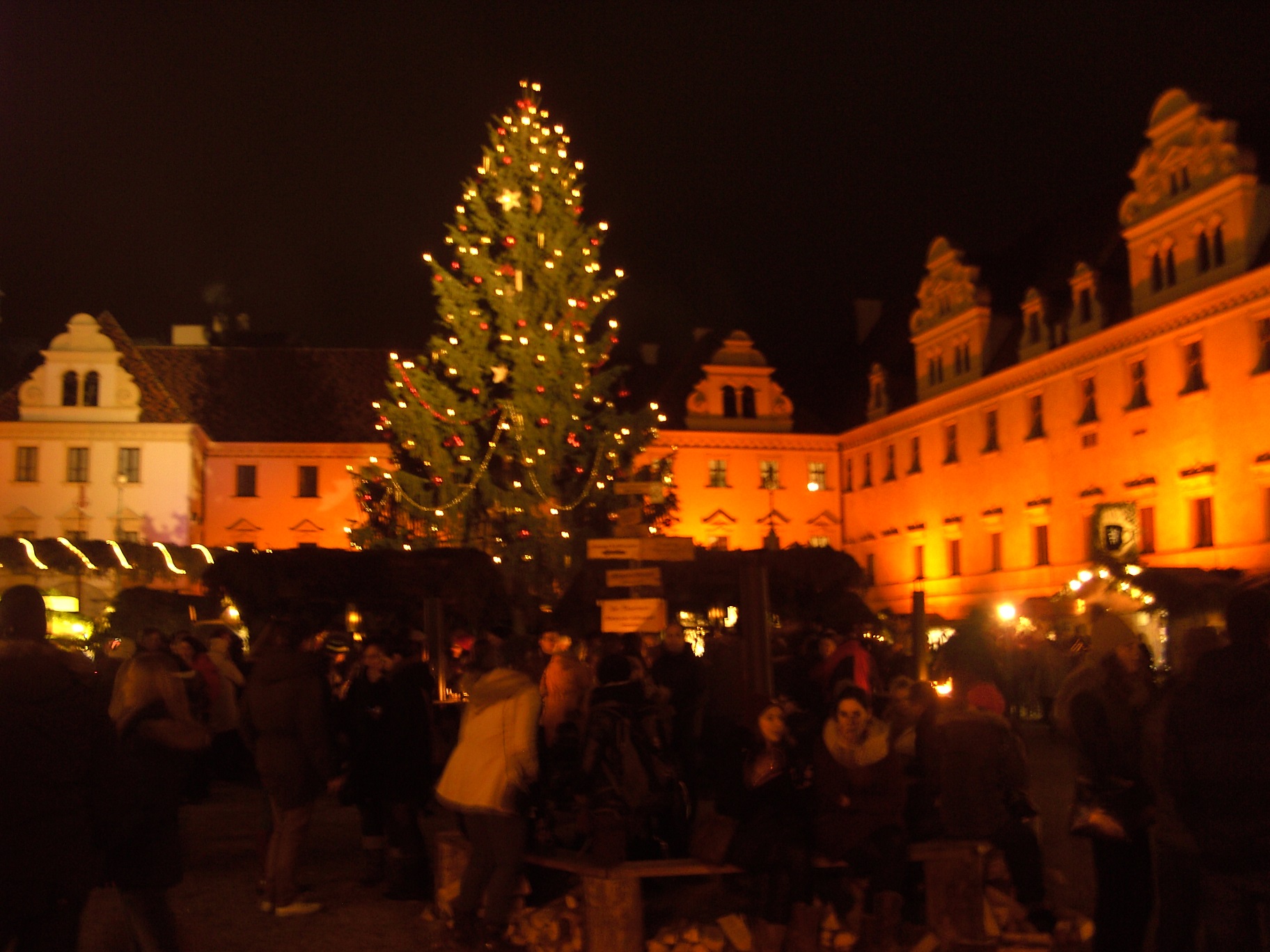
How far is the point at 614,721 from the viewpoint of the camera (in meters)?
8.65

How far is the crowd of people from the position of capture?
5441mm

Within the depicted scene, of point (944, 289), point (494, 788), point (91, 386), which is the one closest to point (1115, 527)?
point (944, 289)

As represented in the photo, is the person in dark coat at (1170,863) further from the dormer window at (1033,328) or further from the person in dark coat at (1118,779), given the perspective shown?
the dormer window at (1033,328)

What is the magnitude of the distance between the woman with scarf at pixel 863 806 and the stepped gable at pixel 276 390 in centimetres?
5005

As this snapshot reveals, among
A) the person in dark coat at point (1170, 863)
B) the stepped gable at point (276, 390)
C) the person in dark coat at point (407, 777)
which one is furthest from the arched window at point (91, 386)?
the person in dark coat at point (1170, 863)

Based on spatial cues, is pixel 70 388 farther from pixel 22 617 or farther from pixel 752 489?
pixel 22 617

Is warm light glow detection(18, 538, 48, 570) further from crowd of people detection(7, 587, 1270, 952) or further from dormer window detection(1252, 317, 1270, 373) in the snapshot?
dormer window detection(1252, 317, 1270, 373)

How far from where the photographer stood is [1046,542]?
42.2m

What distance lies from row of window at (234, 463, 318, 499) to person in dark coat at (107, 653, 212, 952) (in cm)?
5046

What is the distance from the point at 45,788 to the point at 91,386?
50022 millimetres

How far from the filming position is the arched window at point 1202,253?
35469 mm

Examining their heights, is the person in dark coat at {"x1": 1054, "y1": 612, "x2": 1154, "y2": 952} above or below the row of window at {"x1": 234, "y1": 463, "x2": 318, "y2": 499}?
below

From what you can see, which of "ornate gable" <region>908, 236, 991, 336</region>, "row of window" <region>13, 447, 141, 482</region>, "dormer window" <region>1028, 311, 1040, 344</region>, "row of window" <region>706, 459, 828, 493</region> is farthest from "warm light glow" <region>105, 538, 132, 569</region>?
"row of window" <region>706, 459, 828, 493</region>

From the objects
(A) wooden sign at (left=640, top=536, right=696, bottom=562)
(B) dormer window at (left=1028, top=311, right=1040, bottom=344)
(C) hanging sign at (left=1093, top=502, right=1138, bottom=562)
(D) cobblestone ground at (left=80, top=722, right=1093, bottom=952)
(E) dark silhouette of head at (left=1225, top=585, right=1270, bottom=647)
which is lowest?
(D) cobblestone ground at (left=80, top=722, right=1093, bottom=952)
